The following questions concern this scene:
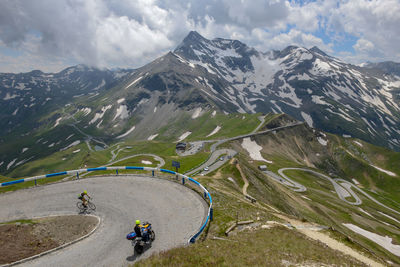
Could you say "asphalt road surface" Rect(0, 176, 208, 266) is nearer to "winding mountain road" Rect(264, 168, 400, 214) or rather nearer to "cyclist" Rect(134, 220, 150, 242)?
"cyclist" Rect(134, 220, 150, 242)

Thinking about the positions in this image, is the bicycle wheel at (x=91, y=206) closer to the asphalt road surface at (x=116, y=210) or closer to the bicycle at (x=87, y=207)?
the bicycle at (x=87, y=207)

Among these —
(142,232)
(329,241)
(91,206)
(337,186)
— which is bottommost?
(337,186)

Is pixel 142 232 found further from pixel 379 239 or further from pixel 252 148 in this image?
pixel 252 148

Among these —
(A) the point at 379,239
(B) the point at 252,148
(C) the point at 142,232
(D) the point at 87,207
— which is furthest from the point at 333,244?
(B) the point at 252,148

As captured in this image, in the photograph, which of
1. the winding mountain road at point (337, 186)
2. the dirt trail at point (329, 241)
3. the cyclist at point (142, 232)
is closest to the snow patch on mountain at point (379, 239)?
the winding mountain road at point (337, 186)

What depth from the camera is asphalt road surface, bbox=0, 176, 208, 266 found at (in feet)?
61.5

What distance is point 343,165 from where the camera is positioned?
182625 millimetres

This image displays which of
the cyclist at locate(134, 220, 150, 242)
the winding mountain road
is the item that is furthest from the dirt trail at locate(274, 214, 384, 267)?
the winding mountain road

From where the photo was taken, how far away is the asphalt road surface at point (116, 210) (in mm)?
18750

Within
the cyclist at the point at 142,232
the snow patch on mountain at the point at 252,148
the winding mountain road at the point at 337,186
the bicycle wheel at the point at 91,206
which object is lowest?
the winding mountain road at the point at 337,186

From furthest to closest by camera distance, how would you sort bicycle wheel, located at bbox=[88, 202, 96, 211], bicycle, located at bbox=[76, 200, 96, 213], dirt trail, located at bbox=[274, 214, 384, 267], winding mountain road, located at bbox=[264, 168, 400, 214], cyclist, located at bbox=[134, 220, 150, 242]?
winding mountain road, located at bbox=[264, 168, 400, 214] < bicycle wheel, located at bbox=[88, 202, 96, 211] < bicycle, located at bbox=[76, 200, 96, 213] < dirt trail, located at bbox=[274, 214, 384, 267] < cyclist, located at bbox=[134, 220, 150, 242]

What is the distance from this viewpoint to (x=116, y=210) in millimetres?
26359

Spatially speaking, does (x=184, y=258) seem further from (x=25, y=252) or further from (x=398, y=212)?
(x=398, y=212)

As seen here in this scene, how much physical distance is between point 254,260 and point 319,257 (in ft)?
24.2
